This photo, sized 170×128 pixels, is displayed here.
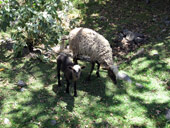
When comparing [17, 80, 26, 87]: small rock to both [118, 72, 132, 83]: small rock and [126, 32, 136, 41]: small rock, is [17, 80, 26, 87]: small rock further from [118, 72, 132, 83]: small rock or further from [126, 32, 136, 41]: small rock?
[126, 32, 136, 41]: small rock

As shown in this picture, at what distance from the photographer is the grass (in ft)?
19.2

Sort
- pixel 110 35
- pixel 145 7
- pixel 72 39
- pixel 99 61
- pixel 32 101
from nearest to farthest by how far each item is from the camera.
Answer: pixel 32 101 < pixel 99 61 < pixel 72 39 < pixel 110 35 < pixel 145 7

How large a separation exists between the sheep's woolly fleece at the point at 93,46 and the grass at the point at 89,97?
106 cm

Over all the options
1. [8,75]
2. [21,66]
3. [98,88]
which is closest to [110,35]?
[98,88]

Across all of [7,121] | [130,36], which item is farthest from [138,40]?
[7,121]

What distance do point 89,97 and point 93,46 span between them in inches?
84.0

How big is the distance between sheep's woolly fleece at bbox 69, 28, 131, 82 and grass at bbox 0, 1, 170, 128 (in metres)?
1.06

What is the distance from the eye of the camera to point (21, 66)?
27.5 feet

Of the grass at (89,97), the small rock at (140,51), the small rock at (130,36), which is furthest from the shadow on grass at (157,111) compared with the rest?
the small rock at (130,36)

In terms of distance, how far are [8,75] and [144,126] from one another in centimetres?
580

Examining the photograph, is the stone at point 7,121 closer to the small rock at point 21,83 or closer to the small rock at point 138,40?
the small rock at point 21,83

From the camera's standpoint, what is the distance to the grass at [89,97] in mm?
5867

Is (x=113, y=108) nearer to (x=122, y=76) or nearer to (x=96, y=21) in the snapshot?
(x=122, y=76)

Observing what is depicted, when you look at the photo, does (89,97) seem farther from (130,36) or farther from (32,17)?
(130,36)
